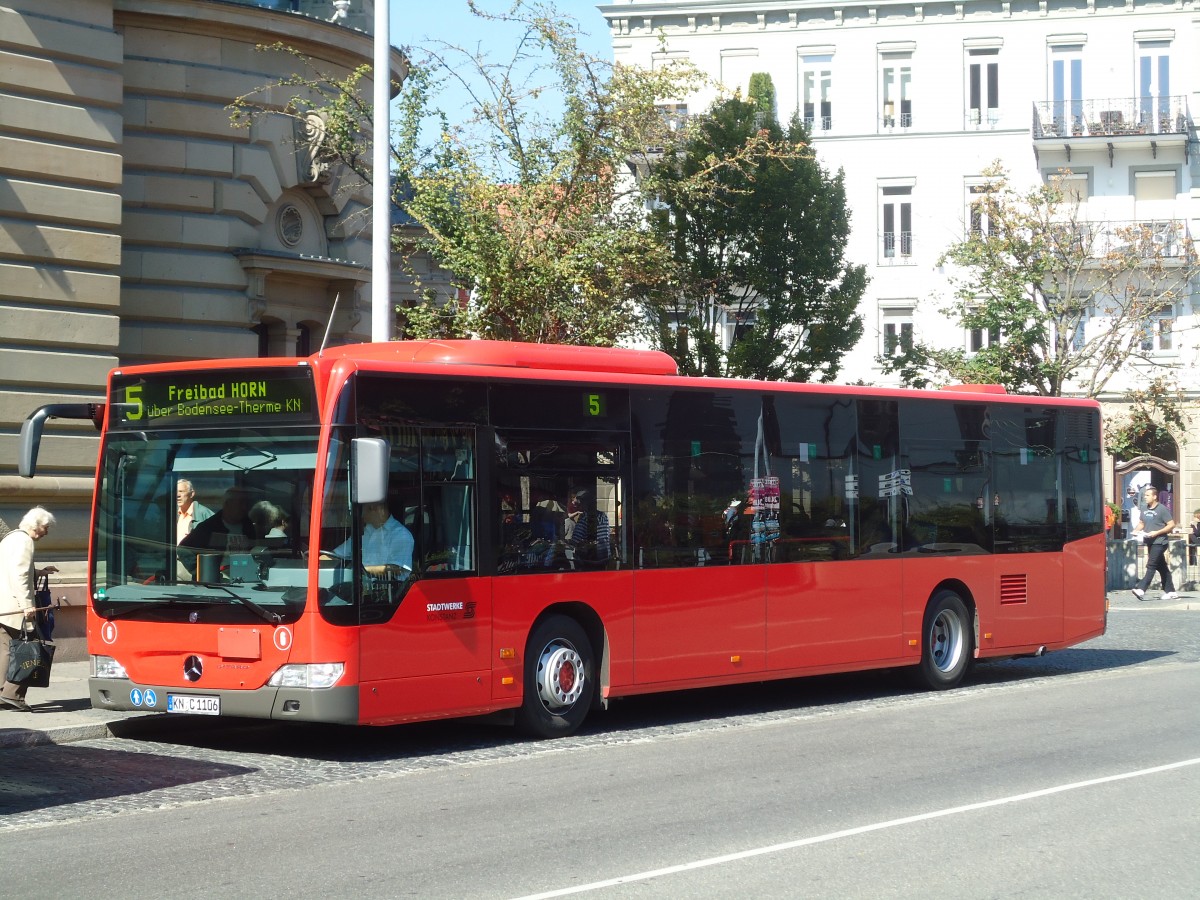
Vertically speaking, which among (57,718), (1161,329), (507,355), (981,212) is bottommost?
(57,718)

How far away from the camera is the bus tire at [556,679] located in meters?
12.3

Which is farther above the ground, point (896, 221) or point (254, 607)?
point (896, 221)

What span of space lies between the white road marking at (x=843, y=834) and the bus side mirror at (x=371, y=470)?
3.86 m

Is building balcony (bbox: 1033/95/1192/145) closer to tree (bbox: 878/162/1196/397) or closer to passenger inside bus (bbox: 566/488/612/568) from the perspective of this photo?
tree (bbox: 878/162/1196/397)

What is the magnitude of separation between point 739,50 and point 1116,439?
16671mm

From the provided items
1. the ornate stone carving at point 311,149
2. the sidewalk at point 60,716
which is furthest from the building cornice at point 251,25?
the sidewalk at point 60,716

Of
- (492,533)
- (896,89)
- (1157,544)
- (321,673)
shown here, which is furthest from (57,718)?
(896,89)

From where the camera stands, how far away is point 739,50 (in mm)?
47906

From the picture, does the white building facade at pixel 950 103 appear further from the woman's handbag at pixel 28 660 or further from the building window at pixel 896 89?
the woman's handbag at pixel 28 660

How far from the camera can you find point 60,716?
1288 cm

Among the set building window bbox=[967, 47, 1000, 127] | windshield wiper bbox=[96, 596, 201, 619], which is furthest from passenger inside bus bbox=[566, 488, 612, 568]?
building window bbox=[967, 47, 1000, 127]

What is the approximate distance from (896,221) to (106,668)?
39.0m

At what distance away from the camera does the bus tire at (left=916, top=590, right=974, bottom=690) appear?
52.6 feet

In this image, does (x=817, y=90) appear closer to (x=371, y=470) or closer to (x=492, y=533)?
(x=492, y=533)
